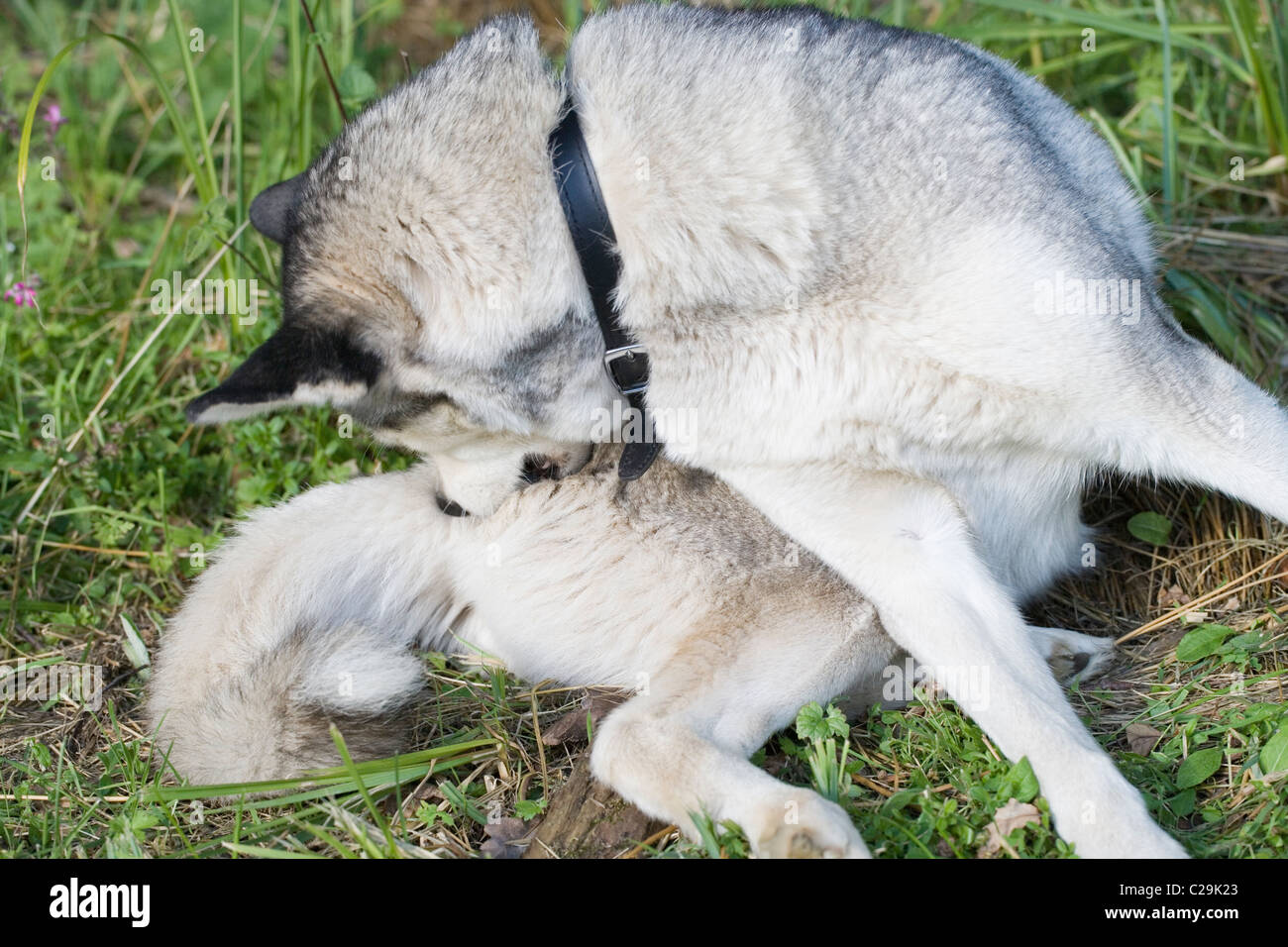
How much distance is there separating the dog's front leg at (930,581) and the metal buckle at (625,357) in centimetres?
30

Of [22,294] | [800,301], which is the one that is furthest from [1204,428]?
[22,294]

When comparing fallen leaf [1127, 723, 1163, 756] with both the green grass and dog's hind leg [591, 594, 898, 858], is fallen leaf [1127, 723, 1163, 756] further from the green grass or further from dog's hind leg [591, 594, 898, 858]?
dog's hind leg [591, 594, 898, 858]

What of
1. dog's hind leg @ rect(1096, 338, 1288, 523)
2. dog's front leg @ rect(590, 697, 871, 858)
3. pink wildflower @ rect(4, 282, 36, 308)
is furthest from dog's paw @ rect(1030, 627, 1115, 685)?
pink wildflower @ rect(4, 282, 36, 308)

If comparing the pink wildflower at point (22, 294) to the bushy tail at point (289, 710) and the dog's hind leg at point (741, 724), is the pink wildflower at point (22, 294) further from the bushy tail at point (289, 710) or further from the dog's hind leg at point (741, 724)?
the dog's hind leg at point (741, 724)

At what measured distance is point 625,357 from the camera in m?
2.41

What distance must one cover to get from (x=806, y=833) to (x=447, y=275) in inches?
52.0

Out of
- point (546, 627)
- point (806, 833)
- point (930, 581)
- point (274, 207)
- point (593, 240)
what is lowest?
point (806, 833)

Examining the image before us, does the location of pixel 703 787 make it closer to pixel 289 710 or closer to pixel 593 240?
pixel 289 710

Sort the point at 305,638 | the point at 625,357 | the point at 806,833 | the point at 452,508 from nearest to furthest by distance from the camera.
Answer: the point at 806,833 < the point at 625,357 < the point at 305,638 < the point at 452,508

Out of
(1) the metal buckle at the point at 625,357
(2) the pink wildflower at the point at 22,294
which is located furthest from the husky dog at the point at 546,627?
(2) the pink wildflower at the point at 22,294

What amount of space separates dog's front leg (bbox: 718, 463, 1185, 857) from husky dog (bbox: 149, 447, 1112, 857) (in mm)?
111

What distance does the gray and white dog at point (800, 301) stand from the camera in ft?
7.59
